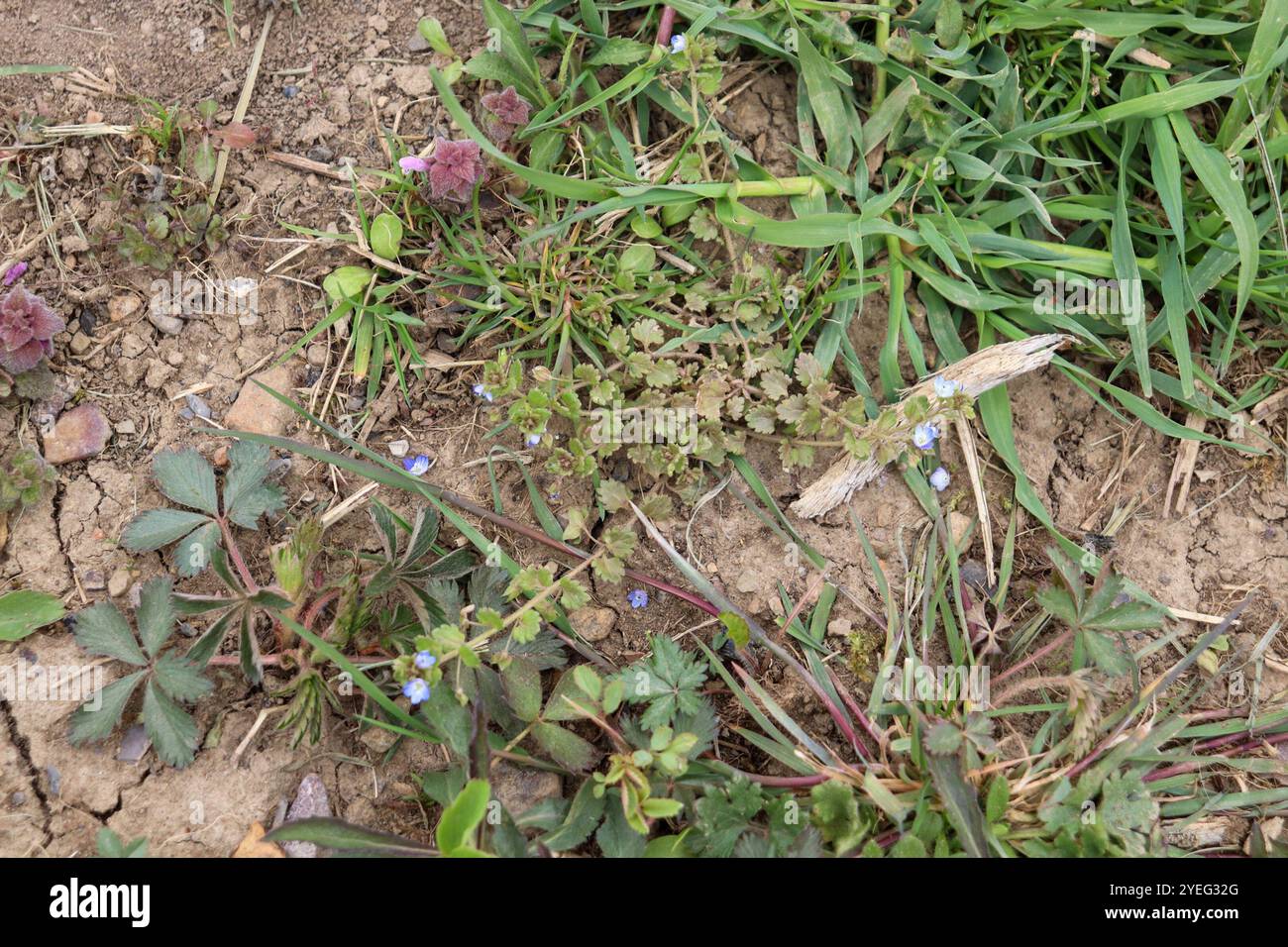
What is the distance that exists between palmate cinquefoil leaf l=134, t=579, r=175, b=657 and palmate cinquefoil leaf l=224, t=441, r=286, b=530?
28 centimetres

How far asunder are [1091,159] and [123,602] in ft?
11.5

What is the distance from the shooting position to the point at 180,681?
2.53 meters

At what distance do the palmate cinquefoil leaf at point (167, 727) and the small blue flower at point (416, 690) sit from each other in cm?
63

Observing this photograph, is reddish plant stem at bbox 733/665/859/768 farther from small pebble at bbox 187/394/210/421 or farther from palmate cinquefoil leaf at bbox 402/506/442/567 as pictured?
small pebble at bbox 187/394/210/421

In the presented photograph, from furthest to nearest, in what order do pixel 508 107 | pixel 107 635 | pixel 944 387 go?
pixel 508 107 → pixel 944 387 → pixel 107 635

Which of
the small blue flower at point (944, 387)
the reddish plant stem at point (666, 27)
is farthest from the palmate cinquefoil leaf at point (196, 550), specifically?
the small blue flower at point (944, 387)

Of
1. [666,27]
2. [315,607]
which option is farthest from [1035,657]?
[666,27]

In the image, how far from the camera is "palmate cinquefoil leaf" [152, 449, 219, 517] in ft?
9.00

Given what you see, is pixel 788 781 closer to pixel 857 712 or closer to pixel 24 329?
pixel 857 712

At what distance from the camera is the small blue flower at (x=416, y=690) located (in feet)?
8.01

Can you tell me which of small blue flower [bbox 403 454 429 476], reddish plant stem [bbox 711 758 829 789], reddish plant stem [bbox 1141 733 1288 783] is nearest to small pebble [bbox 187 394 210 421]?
small blue flower [bbox 403 454 429 476]

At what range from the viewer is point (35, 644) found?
8.86 ft

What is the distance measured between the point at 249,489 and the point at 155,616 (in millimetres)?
435

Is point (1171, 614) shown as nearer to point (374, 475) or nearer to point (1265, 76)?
point (1265, 76)
